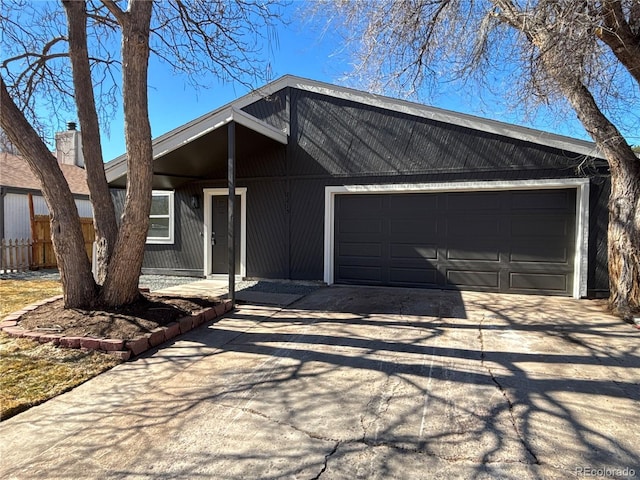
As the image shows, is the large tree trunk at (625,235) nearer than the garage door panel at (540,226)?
Yes

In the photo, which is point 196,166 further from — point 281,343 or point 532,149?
point 532,149

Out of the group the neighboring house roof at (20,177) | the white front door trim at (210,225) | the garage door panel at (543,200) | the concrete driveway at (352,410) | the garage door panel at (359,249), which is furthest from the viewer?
the neighboring house roof at (20,177)

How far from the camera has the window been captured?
984cm

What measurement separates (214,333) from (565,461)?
384 centimetres

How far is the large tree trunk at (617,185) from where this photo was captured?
18.3 ft

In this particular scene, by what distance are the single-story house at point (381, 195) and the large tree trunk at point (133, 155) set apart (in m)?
1.58

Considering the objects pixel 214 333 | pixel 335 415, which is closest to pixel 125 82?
pixel 214 333

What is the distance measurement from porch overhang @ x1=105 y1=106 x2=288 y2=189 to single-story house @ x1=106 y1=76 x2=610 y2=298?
0.03m

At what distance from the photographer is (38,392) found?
3178 mm

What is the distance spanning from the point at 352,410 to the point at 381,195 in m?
5.85

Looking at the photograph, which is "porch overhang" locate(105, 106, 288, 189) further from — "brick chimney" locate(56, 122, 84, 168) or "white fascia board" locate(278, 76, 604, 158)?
"brick chimney" locate(56, 122, 84, 168)

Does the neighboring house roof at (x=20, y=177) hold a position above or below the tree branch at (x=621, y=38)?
below

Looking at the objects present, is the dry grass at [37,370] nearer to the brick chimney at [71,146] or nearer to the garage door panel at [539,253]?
the garage door panel at [539,253]

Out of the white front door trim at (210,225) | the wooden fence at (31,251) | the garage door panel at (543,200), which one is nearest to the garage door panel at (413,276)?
the garage door panel at (543,200)
